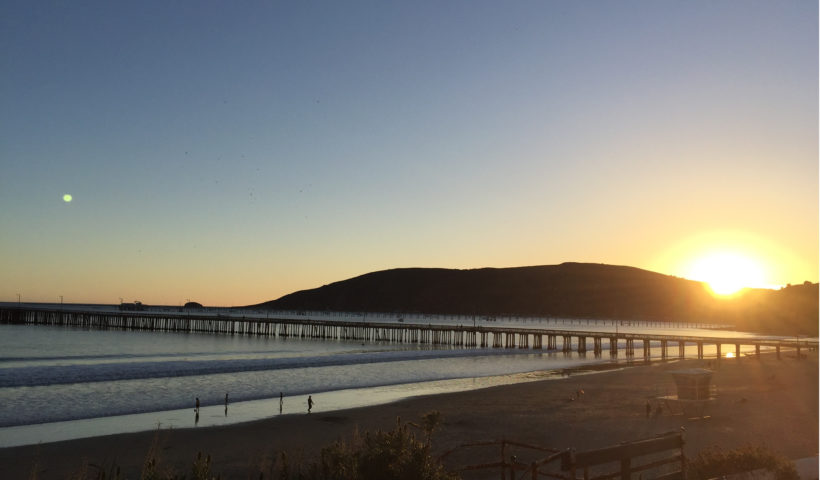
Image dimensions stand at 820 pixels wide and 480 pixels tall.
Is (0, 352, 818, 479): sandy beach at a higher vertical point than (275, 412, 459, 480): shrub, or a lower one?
lower

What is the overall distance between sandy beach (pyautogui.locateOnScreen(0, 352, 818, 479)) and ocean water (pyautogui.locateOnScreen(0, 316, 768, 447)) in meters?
2.55

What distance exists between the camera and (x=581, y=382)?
36.5m

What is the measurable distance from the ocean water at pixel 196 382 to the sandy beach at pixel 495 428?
2.55m

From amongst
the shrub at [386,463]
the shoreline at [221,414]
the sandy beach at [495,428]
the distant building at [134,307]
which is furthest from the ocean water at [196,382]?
the distant building at [134,307]

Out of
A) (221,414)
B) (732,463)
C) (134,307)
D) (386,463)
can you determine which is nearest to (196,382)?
(221,414)

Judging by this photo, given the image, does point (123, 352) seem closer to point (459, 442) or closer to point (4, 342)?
point (4, 342)

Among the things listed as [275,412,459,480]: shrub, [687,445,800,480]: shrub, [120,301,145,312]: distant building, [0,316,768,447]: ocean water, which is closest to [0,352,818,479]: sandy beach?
[0,316,768,447]: ocean water

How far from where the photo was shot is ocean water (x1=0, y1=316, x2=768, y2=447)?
2450 centimetres

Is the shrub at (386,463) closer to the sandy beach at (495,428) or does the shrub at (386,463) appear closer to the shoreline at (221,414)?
the sandy beach at (495,428)

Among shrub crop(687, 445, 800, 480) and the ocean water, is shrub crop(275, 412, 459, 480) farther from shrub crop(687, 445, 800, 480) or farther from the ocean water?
the ocean water

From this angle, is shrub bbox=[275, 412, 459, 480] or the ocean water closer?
shrub bbox=[275, 412, 459, 480]

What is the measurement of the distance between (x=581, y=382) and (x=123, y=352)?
1824 inches

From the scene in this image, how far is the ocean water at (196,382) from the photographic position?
24500 mm

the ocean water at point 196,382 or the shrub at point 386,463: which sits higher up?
the shrub at point 386,463
